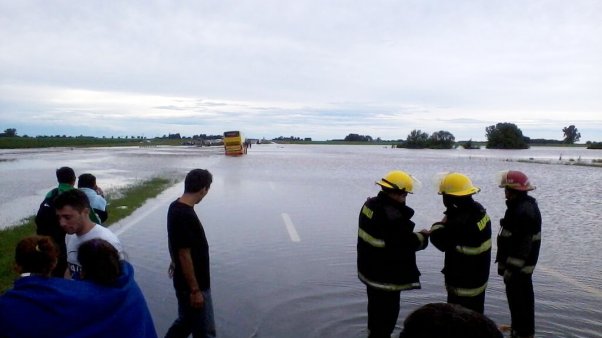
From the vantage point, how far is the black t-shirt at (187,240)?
4484mm

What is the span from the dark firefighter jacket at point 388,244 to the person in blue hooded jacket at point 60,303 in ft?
6.76

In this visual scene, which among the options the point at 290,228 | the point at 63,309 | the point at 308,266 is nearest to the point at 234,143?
the point at 290,228

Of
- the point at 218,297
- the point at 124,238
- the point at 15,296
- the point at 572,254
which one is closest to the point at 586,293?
the point at 572,254

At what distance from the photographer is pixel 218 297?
7.01 meters

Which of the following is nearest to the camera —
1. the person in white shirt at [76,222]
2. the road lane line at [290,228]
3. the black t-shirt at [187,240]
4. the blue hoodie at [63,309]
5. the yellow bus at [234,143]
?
the blue hoodie at [63,309]

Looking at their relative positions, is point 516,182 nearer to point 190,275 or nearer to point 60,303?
point 190,275

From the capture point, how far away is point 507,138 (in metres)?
132

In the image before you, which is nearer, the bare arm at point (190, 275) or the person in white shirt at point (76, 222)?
the person in white shirt at point (76, 222)

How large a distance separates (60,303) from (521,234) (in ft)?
12.7

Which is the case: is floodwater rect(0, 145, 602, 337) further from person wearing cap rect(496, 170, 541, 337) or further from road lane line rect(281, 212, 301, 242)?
person wearing cap rect(496, 170, 541, 337)

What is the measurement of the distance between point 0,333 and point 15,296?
202 mm

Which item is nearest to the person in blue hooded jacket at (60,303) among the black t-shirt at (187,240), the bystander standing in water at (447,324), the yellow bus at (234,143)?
the black t-shirt at (187,240)

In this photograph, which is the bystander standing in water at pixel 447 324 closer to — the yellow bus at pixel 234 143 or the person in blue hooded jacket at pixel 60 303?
the person in blue hooded jacket at pixel 60 303

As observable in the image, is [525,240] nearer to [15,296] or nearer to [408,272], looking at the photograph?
[408,272]
